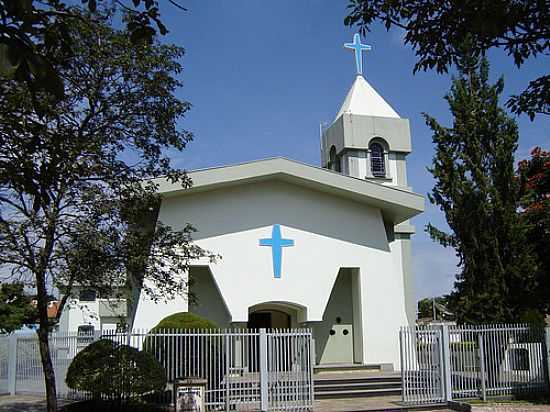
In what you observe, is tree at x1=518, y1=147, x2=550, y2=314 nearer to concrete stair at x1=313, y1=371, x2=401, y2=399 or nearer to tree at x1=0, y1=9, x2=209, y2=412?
concrete stair at x1=313, y1=371, x2=401, y2=399

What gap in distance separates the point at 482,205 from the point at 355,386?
6.15m

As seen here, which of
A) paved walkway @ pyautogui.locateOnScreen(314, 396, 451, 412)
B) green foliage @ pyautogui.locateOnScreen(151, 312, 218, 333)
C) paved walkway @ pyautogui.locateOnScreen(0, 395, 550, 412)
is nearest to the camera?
paved walkway @ pyautogui.locateOnScreen(0, 395, 550, 412)

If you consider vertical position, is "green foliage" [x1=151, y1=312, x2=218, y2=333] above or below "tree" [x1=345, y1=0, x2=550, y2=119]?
below

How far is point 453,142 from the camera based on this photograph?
17.2 m

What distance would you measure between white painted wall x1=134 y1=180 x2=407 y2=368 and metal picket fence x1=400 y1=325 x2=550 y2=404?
4.03 meters

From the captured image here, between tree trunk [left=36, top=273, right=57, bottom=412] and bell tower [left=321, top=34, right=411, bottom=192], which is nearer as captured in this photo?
tree trunk [left=36, top=273, right=57, bottom=412]

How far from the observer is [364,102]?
2581cm

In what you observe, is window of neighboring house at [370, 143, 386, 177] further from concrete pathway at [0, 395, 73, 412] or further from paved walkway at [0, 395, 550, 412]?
concrete pathway at [0, 395, 73, 412]

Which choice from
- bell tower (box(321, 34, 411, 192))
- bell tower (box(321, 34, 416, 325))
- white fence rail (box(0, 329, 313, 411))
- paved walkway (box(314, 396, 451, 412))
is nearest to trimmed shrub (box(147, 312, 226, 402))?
white fence rail (box(0, 329, 313, 411))

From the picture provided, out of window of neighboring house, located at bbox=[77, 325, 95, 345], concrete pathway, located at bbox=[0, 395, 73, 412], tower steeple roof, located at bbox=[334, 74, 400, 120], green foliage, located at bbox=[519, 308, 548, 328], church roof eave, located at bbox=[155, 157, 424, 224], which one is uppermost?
tower steeple roof, located at bbox=[334, 74, 400, 120]

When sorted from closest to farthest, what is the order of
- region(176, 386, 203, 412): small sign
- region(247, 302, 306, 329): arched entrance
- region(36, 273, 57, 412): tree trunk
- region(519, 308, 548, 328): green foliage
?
region(36, 273, 57, 412): tree trunk
region(176, 386, 203, 412): small sign
region(519, 308, 548, 328): green foliage
region(247, 302, 306, 329): arched entrance

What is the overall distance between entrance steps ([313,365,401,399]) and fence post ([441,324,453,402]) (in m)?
2.06

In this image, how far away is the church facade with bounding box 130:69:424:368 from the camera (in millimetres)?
18859

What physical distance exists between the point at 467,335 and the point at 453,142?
539cm
